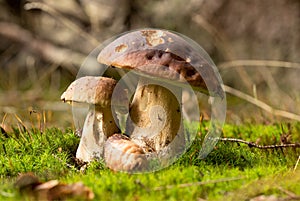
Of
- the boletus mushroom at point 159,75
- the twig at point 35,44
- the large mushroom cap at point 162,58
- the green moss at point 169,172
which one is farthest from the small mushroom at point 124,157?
the twig at point 35,44

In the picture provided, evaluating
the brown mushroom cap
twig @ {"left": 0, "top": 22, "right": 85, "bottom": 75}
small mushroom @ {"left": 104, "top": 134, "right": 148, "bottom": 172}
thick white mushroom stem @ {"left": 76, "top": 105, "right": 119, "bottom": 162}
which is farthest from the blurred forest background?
small mushroom @ {"left": 104, "top": 134, "right": 148, "bottom": 172}

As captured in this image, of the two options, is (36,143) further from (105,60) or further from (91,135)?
(105,60)

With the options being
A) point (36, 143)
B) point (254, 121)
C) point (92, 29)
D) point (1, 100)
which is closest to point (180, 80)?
point (36, 143)

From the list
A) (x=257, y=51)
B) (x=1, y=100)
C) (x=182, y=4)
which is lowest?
(x=1, y=100)

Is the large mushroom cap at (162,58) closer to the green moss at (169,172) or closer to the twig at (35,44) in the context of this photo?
the green moss at (169,172)

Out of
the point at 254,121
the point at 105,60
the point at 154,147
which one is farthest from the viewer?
the point at 254,121

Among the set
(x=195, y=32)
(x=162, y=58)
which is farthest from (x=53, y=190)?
(x=195, y=32)
